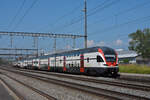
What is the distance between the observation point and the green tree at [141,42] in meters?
59.4

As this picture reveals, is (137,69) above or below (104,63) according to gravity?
below

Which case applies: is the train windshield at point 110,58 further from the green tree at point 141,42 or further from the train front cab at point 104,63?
the green tree at point 141,42

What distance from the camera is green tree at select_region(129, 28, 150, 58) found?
2339 inches

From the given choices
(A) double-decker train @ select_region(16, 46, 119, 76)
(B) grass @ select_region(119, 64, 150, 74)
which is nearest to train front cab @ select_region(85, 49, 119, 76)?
(A) double-decker train @ select_region(16, 46, 119, 76)

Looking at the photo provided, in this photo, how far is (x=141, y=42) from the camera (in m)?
61.2

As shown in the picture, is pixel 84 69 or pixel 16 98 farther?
pixel 84 69

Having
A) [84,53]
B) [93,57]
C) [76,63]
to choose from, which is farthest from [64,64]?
[93,57]

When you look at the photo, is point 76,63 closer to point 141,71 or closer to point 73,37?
point 141,71

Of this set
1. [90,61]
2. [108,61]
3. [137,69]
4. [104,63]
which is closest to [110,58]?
[108,61]

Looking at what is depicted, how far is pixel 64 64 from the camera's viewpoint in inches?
1262

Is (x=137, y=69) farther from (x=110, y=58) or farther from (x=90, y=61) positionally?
(x=90, y=61)

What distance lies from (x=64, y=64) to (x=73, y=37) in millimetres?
8108

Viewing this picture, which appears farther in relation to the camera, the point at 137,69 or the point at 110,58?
the point at 137,69

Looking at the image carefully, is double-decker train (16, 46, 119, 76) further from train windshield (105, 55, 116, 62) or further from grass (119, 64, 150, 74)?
grass (119, 64, 150, 74)
